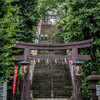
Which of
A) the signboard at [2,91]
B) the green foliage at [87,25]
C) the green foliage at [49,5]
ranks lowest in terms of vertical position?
the signboard at [2,91]

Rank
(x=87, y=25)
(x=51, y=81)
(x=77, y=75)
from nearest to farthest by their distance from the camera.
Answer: (x=77, y=75)
(x=87, y=25)
(x=51, y=81)

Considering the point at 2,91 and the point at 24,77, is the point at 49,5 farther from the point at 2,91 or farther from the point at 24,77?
the point at 2,91

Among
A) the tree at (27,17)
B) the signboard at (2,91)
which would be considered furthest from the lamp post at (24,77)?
the tree at (27,17)

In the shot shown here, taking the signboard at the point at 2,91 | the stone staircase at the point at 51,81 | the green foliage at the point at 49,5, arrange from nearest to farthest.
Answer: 1. the signboard at the point at 2,91
2. the stone staircase at the point at 51,81
3. the green foliage at the point at 49,5

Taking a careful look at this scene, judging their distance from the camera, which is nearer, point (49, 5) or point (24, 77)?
point (24, 77)

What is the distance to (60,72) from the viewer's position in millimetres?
18516

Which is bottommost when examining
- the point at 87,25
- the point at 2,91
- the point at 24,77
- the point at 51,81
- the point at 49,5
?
the point at 2,91

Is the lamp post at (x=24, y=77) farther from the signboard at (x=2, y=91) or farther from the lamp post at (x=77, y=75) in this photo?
the lamp post at (x=77, y=75)

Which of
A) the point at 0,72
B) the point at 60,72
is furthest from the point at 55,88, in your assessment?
the point at 0,72

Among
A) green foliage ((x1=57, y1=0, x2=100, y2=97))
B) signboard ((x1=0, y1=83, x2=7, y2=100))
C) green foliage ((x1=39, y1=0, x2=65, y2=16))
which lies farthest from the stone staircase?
green foliage ((x1=39, y1=0, x2=65, y2=16))

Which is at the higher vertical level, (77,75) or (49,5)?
(49,5)

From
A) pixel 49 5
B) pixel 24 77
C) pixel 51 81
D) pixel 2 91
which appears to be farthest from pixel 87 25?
pixel 49 5

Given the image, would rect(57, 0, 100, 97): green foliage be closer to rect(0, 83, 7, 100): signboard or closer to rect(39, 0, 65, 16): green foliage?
rect(0, 83, 7, 100): signboard

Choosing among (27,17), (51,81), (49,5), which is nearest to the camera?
(27,17)
